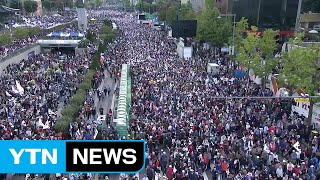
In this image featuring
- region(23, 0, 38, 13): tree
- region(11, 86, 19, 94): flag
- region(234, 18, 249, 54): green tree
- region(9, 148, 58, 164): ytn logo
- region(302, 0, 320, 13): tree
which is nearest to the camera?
region(9, 148, 58, 164): ytn logo

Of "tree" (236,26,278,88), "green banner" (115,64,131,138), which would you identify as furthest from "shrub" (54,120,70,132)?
"tree" (236,26,278,88)

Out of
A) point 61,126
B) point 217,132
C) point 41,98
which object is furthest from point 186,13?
point 61,126

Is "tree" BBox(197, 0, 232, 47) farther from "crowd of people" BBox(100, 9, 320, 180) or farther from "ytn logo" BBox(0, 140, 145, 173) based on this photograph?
"ytn logo" BBox(0, 140, 145, 173)

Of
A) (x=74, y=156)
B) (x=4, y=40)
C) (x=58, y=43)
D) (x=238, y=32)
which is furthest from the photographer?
(x=4, y=40)

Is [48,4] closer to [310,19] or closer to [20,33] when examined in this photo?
[20,33]

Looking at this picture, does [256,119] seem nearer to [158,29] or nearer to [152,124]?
[152,124]

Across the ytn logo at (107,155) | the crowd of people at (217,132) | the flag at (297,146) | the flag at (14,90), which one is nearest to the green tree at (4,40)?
the crowd of people at (217,132)

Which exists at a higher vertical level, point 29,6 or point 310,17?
point 310,17
